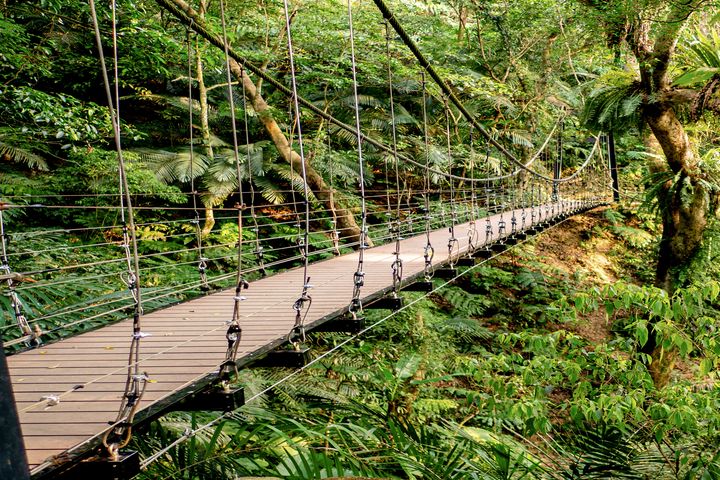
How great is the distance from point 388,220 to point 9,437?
5031 millimetres

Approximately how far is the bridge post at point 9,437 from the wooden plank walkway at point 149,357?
405 mm

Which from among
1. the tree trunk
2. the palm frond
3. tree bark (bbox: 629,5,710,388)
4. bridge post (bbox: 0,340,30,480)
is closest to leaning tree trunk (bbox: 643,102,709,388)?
tree bark (bbox: 629,5,710,388)

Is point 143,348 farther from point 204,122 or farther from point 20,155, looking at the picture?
point 204,122

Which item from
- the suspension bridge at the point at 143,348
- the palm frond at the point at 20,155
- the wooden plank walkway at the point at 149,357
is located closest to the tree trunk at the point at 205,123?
the palm frond at the point at 20,155

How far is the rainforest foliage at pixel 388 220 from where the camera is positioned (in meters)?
2.46

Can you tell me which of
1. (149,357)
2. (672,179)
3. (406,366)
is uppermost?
(149,357)

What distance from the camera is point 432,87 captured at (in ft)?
21.3

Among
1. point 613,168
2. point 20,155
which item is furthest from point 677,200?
point 20,155

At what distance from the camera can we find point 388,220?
220 inches

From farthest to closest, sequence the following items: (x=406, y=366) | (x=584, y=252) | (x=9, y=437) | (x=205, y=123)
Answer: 1. (x=584, y=252)
2. (x=205, y=123)
3. (x=406, y=366)
4. (x=9, y=437)

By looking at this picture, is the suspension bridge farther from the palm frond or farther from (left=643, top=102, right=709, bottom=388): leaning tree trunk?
(left=643, top=102, right=709, bottom=388): leaning tree trunk

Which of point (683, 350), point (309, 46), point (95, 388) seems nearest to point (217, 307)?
point (95, 388)

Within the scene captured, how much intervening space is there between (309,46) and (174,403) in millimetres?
5310

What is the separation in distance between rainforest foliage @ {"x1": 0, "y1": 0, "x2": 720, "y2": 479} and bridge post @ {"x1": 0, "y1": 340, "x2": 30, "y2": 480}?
98 centimetres
